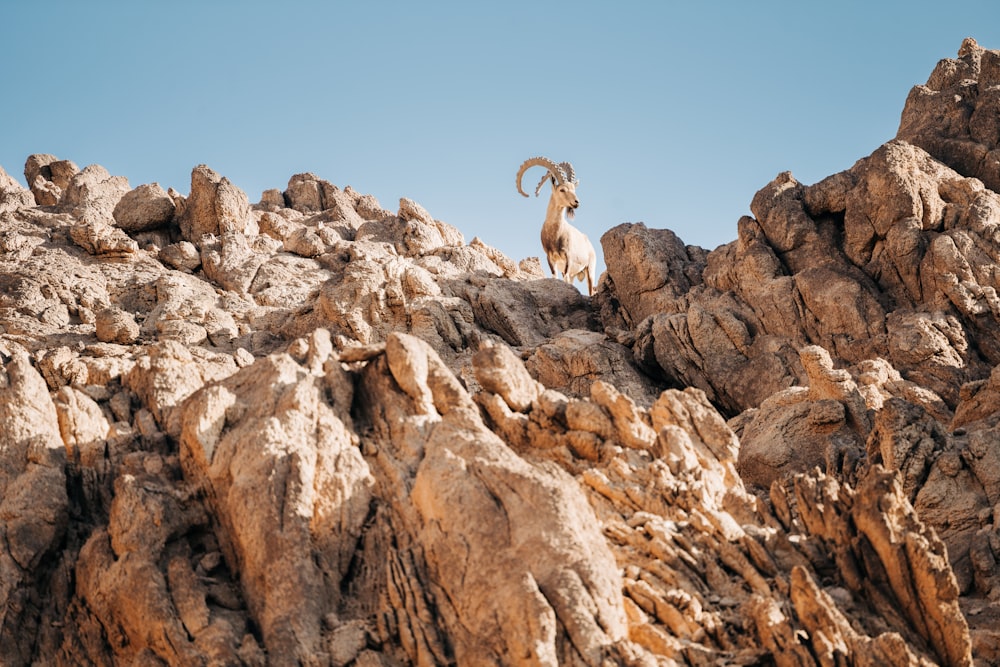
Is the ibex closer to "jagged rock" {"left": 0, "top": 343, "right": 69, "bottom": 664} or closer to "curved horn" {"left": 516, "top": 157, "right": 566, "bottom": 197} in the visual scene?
"curved horn" {"left": 516, "top": 157, "right": 566, "bottom": 197}

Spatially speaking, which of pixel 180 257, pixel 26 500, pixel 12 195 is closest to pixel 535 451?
pixel 26 500

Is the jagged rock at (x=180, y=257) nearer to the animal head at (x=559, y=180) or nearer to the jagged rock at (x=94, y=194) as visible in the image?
the jagged rock at (x=94, y=194)

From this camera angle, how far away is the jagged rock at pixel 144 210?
5084cm

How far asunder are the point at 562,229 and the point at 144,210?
1772cm

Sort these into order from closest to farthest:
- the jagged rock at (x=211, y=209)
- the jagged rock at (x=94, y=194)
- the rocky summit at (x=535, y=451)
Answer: the rocky summit at (x=535, y=451)
the jagged rock at (x=211, y=209)
the jagged rock at (x=94, y=194)

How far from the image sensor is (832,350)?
37938mm

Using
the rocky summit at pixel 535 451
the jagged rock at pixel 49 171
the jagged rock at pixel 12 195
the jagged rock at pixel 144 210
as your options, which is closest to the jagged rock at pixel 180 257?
the rocky summit at pixel 535 451

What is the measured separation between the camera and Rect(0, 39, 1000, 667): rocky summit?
21.2 meters

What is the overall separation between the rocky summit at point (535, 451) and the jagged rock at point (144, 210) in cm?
514

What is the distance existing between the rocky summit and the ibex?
637cm

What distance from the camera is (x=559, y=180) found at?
52.6 metres

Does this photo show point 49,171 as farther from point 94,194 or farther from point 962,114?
point 962,114

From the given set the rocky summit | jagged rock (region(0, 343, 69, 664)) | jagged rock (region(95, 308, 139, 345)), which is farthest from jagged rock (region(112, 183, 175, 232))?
jagged rock (region(0, 343, 69, 664))

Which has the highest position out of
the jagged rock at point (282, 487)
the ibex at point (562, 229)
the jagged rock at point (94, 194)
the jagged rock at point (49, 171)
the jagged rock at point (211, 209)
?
the jagged rock at point (49, 171)
